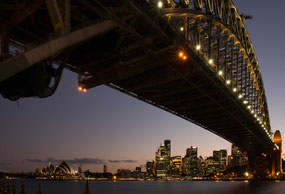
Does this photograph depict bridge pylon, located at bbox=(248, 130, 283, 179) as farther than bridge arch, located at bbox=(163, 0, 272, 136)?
Yes

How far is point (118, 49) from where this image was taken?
19812mm

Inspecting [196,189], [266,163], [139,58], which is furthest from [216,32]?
[266,163]

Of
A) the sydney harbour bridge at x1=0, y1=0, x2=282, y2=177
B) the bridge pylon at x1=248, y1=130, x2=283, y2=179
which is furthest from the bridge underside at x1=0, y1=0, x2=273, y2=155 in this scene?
the bridge pylon at x1=248, y1=130, x2=283, y2=179

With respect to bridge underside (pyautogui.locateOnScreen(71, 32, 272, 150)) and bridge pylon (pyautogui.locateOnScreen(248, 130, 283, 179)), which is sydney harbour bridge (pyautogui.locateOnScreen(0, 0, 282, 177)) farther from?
bridge pylon (pyautogui.locateOnScreen(248, 130, 283, 179))

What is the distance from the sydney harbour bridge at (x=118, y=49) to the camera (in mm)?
11273

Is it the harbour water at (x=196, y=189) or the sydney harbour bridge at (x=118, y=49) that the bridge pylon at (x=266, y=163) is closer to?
the harbour water at (x=196, y=189)

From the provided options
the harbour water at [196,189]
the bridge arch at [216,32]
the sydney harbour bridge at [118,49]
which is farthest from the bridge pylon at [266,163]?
the sydney harbour bridge at [118,49]

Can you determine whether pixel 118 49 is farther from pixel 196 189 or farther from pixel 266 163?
pixel 266 163

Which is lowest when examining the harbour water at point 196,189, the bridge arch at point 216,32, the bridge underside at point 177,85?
the harbour water at point 196,189

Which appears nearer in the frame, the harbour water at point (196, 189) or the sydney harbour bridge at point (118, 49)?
the sydney harbour bridge at point (118, 49)

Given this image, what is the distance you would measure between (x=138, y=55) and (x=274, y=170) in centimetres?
8258

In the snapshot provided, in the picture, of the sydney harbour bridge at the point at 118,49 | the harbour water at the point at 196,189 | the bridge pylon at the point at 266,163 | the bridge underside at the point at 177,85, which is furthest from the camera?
the bridge pylon at the point at 266,163

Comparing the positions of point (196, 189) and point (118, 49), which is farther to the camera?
point (196, 189)

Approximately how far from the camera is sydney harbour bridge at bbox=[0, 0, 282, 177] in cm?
1127
